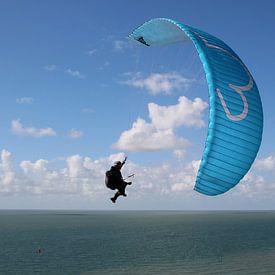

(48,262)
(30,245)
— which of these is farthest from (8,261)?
(30,245)

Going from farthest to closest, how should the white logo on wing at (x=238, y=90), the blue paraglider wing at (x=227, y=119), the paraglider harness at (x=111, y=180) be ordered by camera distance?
the paraglider harness at (x=111, y=180) → the white logo on wing at (x=238, y=90) → the blue paraglider wing at (x=227, y=119)

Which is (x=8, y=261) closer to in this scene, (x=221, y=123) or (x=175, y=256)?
(x=175, y=256)

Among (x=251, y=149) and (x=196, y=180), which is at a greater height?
(x=251, y=149)

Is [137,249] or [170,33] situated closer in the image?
[170,33]

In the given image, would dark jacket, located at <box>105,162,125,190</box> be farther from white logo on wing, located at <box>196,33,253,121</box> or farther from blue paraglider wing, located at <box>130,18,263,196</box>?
white logo on wing, located at <box>196,33,253,121</box>

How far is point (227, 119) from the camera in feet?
50.2

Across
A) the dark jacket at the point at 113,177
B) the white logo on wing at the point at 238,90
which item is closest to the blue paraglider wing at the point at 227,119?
the white logo on wing at the point at 238,90

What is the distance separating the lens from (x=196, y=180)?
1531cm

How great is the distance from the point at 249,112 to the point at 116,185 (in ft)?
19.5

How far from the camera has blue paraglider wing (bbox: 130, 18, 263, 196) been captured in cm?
1507

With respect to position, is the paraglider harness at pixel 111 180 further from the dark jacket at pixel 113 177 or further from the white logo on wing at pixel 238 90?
the white logo on wing at pixel 238 90

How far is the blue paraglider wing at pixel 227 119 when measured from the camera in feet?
49.4

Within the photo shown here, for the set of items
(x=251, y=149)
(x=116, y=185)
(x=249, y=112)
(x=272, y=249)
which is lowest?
(x=272, y=249)

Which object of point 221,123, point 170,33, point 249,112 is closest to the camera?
point 221,123
